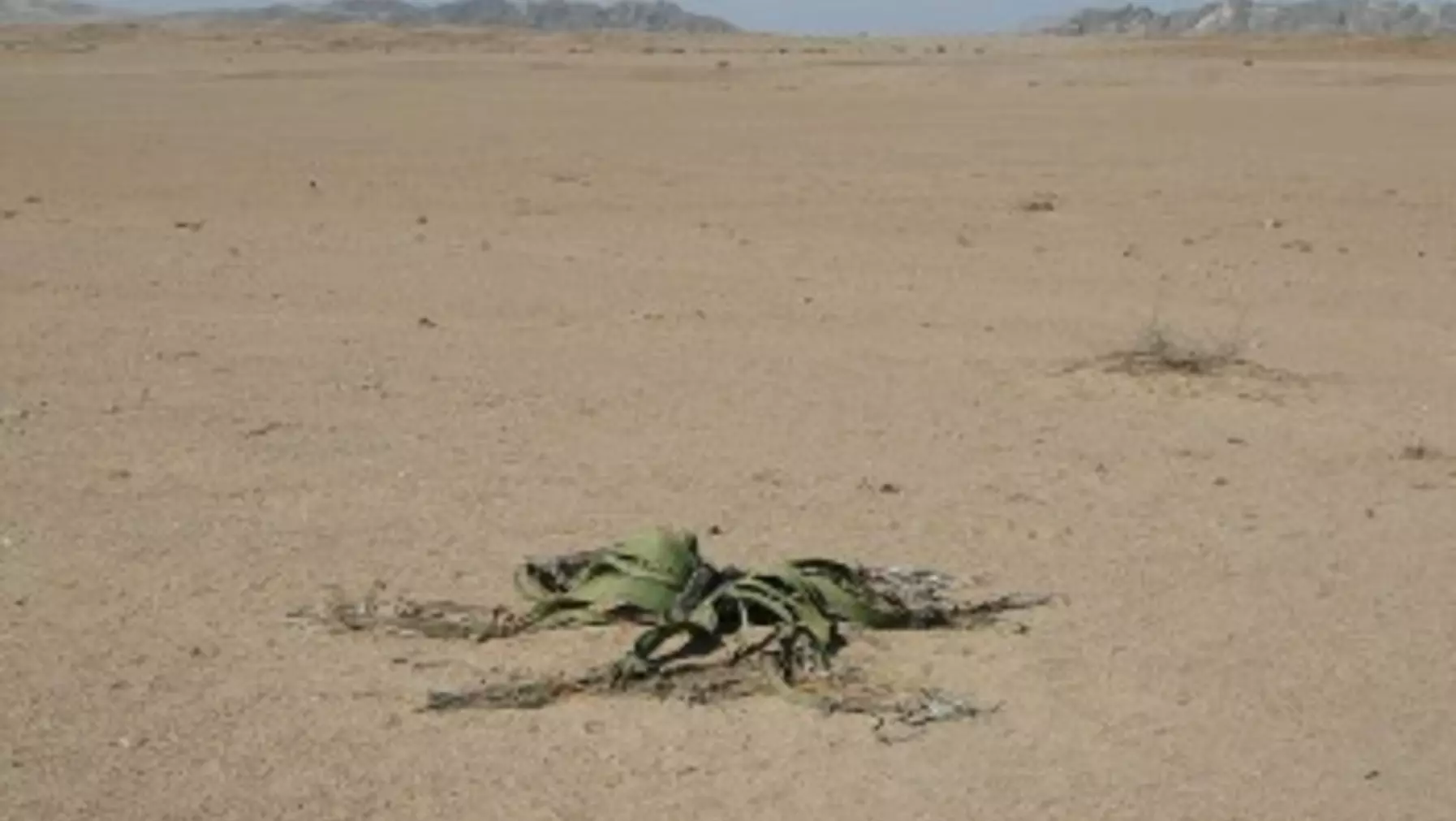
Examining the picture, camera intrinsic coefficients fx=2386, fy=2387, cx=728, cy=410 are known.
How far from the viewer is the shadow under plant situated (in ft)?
18.7

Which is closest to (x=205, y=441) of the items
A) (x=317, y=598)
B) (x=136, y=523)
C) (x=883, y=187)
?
(x=136, y=523)

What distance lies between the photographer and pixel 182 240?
1538 centimetres

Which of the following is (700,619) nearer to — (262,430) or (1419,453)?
(262,430)

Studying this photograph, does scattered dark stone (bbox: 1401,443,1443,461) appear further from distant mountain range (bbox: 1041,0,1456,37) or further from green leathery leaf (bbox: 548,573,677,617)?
distant mountain range (bbox: 1041,0,1456,37)

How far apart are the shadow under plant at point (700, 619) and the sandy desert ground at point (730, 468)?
3.5 inches

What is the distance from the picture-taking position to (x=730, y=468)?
817 cm

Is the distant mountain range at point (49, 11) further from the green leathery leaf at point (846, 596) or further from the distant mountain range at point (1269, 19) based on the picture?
the green leathery leaf at point (846, 596)

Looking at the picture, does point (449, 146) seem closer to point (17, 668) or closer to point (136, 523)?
point (136, 523)

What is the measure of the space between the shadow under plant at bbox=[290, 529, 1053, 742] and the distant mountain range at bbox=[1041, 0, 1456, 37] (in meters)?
88.9

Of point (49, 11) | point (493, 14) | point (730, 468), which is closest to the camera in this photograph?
point (730, 468)

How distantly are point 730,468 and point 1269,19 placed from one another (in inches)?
3934

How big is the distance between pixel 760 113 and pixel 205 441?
2108 centimetres

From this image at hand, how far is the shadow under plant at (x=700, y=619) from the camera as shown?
5688 millimetres

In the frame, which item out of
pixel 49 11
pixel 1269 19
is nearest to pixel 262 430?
pixel 1269 19
